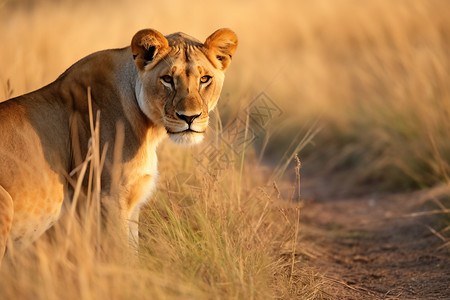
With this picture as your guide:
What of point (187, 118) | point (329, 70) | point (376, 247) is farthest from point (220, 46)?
point (329, 70)

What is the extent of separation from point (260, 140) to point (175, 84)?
5.24 m

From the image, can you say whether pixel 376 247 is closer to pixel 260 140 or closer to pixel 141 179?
pixel 141 179

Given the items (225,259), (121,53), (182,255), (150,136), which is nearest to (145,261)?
(182,255)

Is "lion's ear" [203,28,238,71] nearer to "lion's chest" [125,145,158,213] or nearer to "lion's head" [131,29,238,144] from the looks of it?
"lion's head" [131,29,238,144]

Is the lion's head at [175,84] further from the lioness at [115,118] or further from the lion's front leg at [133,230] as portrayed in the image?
the lion's front leg at [133,230]

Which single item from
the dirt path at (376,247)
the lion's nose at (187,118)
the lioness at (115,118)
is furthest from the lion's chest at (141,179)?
the dirt path at (376,247)

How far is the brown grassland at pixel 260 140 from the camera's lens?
3.04 metres

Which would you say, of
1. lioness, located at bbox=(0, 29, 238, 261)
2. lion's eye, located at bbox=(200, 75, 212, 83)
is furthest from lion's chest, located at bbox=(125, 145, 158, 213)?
lion's eye, located at bbox=(200, 75, 212, 83)

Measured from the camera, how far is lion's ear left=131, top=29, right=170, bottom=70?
11.6 feet

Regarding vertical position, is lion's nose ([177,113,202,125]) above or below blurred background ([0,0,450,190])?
above

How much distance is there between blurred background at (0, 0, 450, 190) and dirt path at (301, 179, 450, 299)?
434 millimetres

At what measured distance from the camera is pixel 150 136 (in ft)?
12.4

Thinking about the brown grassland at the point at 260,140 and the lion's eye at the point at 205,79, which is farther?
the lion's eye at the point at 205,79

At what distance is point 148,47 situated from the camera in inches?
141
